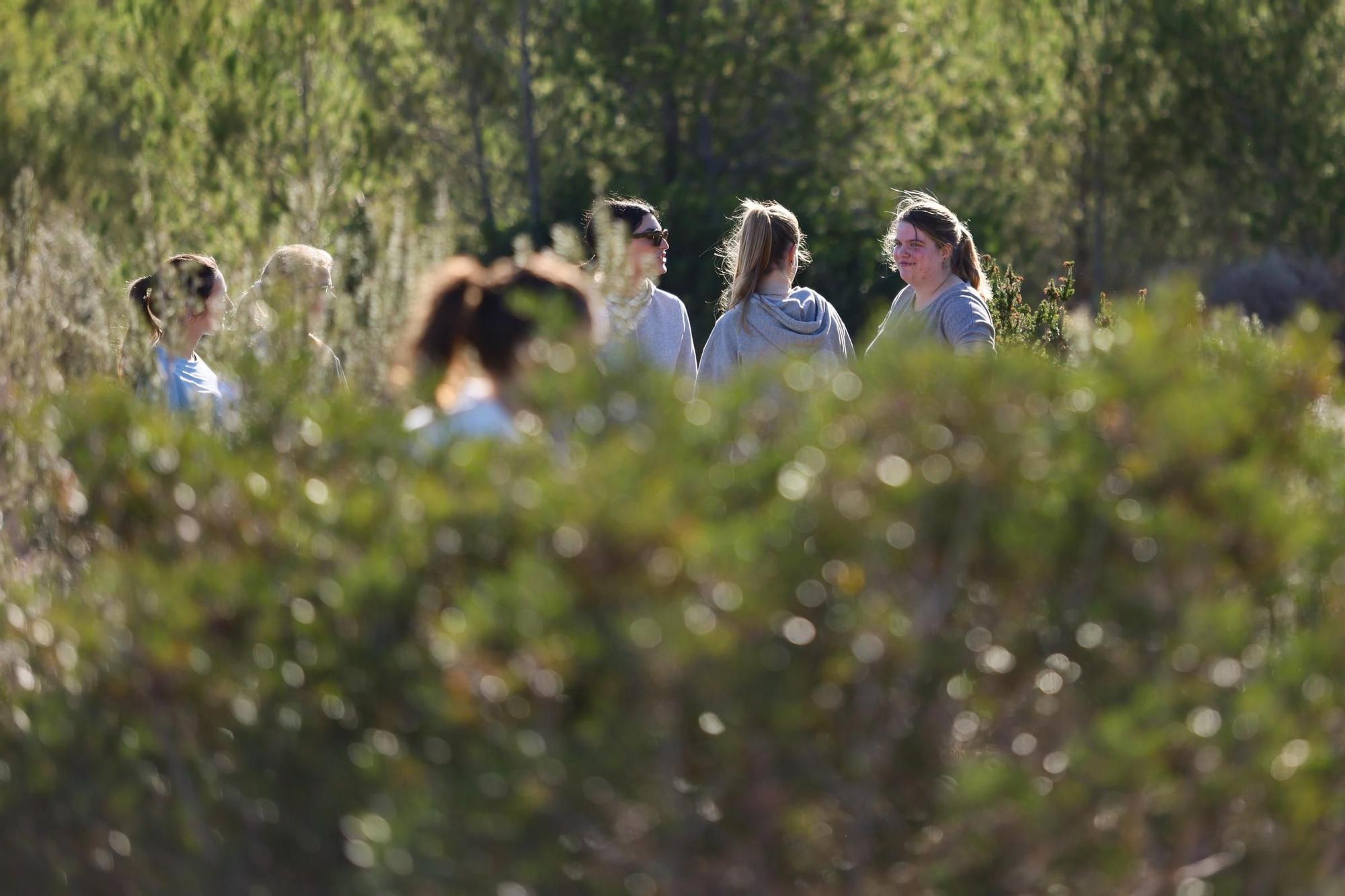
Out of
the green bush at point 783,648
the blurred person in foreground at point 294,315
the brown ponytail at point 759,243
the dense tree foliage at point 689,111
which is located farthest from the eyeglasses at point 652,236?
the dense tree foliage at point 689,111

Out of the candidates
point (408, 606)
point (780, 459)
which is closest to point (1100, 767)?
point (780, 459)

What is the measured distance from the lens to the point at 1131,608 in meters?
2.57

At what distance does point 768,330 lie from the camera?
21.7 ft

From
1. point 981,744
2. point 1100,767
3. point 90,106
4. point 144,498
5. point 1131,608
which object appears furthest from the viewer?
point 90,106

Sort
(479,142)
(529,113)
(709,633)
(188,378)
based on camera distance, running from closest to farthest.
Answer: (709,633), (188,378), (529,113), (479,142)

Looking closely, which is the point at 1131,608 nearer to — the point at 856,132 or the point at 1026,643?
the point at 1026,643

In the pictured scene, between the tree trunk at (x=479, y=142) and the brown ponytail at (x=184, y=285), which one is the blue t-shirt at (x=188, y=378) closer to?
the brown ponytail at (x=184, y=285)

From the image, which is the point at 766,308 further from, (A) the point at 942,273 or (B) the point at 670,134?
(B) the point at 670,134

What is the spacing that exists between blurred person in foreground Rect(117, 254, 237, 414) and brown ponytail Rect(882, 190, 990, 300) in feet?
8.27

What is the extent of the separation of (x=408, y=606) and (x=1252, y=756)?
125cm

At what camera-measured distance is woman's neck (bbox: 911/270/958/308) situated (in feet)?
21.6

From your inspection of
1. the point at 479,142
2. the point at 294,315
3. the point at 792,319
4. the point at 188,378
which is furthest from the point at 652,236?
the point at 479,142

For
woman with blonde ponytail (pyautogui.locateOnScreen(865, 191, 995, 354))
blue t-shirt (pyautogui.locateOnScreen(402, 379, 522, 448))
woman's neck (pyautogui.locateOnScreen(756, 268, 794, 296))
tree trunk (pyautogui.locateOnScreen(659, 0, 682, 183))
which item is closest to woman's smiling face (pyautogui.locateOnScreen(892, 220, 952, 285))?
woman with blonde ponytail (pyautogui.locateOnScreen(865, 191, 995, 354))

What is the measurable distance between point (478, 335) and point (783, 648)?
1169 mm
